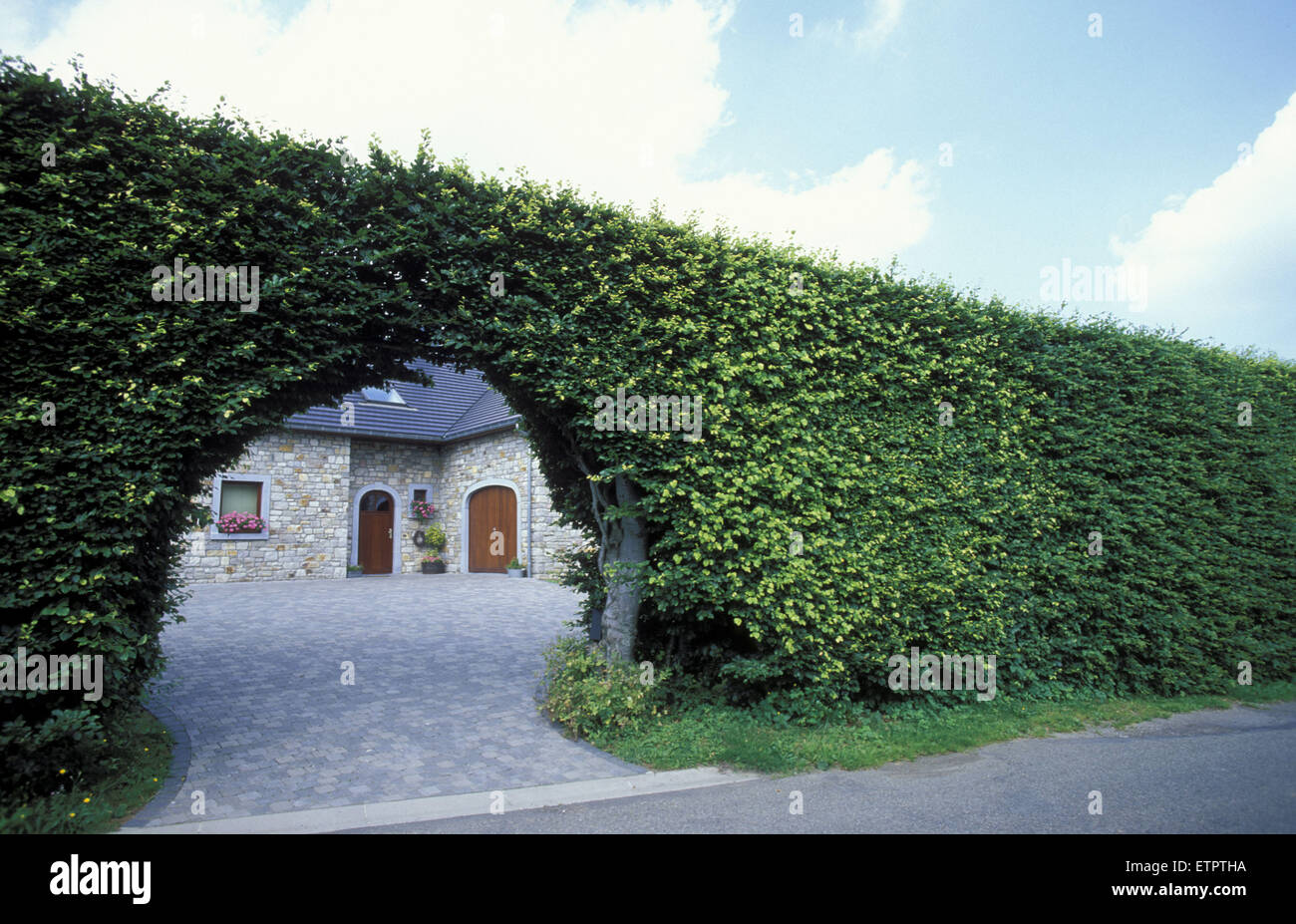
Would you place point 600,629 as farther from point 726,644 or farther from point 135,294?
point 135,294

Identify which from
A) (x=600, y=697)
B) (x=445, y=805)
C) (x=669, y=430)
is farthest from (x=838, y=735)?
(x=445, y=805)

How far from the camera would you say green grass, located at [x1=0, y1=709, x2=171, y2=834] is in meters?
3.82

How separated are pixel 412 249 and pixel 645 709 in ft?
13.9

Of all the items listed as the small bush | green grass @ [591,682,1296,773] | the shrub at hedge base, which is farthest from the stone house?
green grass @ [591,682,1296,773]

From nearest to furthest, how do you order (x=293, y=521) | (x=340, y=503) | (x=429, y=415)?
(x=293, y=521)
(x=340, y=503)
(x=429, y=415)

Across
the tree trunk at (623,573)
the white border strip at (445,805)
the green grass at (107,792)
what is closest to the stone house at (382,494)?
the tree trunk at (623,573)

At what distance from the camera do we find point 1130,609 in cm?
770

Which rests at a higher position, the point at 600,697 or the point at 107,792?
the point at 600,697

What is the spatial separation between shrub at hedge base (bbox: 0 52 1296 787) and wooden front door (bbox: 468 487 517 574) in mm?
11963

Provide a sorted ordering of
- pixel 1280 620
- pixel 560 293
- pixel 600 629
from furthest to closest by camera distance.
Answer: pixel 1280 620
pixel 600 629
pixel 560 293

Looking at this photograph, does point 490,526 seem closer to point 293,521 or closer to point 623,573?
point 293,521

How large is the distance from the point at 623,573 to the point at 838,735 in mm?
2268

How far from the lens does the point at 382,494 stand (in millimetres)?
20469
